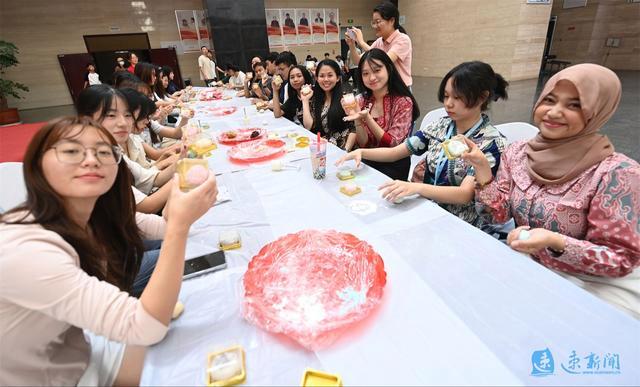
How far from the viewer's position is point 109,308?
0.72 metres

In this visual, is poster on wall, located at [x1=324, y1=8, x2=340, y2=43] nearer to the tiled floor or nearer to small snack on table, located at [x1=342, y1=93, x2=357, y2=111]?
the tiled floor

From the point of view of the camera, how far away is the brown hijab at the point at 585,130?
1117mm

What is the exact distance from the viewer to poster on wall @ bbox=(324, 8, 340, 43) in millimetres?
12039

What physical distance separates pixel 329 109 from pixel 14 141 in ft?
21.8

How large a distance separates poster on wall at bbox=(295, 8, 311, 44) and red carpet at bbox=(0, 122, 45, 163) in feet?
29.0

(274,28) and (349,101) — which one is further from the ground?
(274,28)

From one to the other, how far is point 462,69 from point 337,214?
1003 mm

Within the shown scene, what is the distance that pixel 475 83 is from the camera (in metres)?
1.52

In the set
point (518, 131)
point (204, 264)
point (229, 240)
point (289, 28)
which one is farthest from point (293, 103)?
point (289, 28)

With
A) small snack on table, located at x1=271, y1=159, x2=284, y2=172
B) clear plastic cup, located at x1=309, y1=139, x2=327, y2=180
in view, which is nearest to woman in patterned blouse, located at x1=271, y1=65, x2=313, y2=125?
small snack on table, located at x1=271, y1=159, x2=284, y2=172

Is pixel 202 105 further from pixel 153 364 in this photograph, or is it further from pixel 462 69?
pixel 153 364

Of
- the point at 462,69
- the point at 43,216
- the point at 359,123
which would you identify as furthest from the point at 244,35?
the point at 43,216

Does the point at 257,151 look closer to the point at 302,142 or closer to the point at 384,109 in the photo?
the point at 302,142

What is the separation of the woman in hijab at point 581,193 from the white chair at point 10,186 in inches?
90.9
